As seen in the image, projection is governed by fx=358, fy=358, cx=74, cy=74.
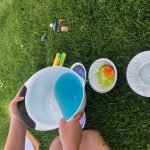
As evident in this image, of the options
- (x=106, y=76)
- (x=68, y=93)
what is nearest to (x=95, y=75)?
(x=106, y=76)

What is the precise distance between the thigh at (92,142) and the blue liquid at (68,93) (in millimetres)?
124

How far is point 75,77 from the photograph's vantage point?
1.34 meters

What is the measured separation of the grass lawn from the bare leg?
0.25ft

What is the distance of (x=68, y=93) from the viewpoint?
1.39 meters

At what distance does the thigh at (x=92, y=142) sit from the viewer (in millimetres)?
1341

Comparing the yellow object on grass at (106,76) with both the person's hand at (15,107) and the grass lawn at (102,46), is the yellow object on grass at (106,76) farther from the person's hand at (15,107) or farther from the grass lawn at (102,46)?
the person's hand at (15,107)

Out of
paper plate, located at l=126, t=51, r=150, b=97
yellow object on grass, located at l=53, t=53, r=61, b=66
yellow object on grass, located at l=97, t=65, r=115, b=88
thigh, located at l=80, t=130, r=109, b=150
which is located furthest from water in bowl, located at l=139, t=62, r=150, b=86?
yellow object on grass, located at l=53, t=53, r=61, b=66

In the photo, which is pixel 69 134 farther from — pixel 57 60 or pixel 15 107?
pixel 57 60

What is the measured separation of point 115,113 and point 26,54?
685 millimetres

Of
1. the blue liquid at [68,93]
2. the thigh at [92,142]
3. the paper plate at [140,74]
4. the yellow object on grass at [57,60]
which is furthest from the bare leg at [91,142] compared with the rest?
the yellow object on grass at [57,60]

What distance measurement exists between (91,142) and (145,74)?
1.07 ft

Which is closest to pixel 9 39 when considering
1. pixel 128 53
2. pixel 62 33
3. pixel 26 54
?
pixel 26 54

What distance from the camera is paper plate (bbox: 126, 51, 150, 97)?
130 centimetres

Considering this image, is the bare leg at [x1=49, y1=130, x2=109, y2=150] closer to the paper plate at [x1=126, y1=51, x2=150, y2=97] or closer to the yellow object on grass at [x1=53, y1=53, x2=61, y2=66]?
the paper plate at [x1=126, y1=51, x2=150, y2=97]
